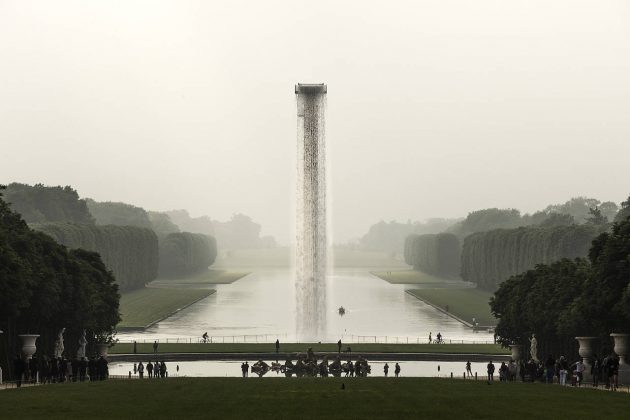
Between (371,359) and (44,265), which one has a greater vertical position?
(44,265)

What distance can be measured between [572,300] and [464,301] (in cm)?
5543

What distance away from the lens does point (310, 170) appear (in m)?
88.9

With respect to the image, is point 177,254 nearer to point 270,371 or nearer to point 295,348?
point 295,348

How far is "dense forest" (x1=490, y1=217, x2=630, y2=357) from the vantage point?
1747 inches

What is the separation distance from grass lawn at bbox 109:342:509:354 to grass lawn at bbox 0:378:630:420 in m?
24.9

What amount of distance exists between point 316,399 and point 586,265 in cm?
2706

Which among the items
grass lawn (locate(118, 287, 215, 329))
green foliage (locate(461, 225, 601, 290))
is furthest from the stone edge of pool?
green foliage (locate(461, 225, 601, 290))

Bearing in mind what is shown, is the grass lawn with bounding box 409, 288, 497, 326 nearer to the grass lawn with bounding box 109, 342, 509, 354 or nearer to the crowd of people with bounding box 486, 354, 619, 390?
the grass lawn with bounding box 109, 342, 509, 354

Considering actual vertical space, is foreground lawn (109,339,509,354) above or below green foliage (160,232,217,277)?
below

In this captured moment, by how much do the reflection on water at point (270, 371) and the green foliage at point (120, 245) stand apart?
53.2m

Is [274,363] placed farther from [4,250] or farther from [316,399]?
[316,399]

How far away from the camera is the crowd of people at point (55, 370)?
131 feet

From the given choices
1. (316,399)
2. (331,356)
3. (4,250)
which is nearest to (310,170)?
(331,356)

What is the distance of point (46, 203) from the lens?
546 ft
